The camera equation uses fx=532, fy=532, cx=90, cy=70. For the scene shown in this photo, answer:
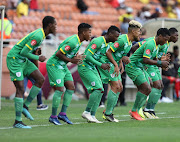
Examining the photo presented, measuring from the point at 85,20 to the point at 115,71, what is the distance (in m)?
14.6

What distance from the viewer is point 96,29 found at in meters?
25.0

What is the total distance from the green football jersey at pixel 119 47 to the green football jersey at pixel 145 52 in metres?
0.43

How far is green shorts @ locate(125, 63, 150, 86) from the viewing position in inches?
450

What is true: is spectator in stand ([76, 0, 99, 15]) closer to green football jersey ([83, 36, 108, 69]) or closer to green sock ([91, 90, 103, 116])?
green football jersey ([83, 36, 108, 69])

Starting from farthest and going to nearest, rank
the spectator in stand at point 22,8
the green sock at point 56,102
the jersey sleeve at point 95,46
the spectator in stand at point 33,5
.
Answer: the spectator in stand at point 33,5
the spectator in stand at point 22,8
the jersey sleeve at point 95,46
the green sock at point 56,102

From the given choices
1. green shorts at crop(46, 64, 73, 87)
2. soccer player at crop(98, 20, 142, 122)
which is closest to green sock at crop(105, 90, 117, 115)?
soccer player at crop(98, 20, 142, 122)

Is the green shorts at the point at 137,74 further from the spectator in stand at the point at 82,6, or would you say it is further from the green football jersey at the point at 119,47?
the spectator in stand at the point at 82,6

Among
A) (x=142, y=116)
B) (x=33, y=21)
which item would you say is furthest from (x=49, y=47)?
(x=142, y=116)

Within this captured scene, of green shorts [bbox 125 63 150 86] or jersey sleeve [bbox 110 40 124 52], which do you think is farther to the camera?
green shorts [bbox 125 63 150 86]

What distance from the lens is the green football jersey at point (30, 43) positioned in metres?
9.48

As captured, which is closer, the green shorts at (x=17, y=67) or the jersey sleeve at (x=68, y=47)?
the green shorts at (x=17, y=67)

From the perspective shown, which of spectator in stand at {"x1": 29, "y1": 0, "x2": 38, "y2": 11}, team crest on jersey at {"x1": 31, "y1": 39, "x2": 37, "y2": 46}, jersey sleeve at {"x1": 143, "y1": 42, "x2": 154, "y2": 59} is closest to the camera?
team crest on jersey at {"x1": 31, "y1": 39, "x2": 37, "y2": 46}

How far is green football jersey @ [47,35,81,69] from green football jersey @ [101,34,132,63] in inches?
38.5

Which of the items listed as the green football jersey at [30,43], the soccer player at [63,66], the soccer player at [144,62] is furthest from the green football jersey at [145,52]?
the green football jersey at [30,43]
